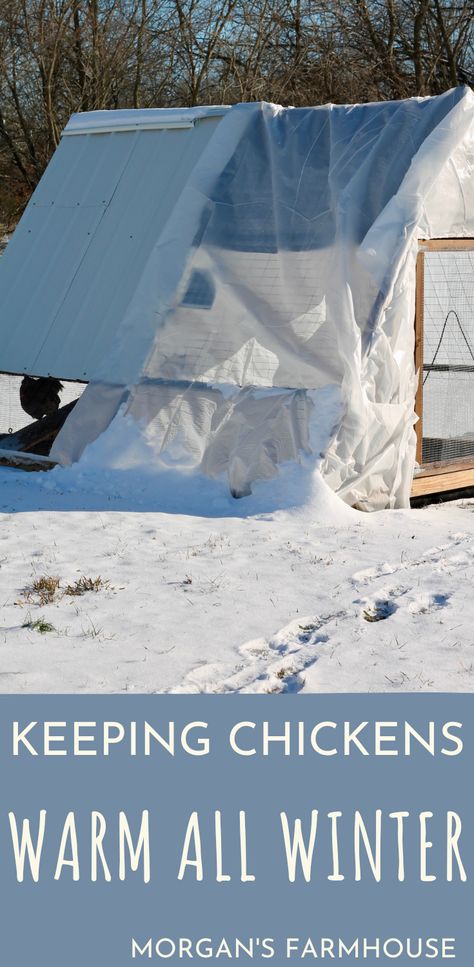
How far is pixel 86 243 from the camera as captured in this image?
9492 mm

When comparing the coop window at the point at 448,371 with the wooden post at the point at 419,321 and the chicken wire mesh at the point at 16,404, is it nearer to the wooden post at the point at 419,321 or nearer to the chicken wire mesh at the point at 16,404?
the wooden post at the point at 419,321

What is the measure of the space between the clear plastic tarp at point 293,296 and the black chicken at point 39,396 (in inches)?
102

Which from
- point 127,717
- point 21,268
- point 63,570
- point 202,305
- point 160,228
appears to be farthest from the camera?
point 21,268

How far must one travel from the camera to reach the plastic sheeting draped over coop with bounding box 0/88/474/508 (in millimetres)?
7656

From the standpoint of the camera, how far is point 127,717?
4.00 meters

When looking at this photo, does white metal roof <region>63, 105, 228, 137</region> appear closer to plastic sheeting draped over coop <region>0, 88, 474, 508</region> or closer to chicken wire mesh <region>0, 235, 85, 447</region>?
plastic sheeting draped over coop <region>0, 88, 474, 508</region>

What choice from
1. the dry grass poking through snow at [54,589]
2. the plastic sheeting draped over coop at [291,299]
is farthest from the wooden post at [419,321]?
the dry grass poking through snow at [54,589]

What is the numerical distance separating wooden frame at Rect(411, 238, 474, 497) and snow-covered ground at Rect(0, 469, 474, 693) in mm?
245

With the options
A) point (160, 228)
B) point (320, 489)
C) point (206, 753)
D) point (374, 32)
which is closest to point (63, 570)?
point (320, 489)

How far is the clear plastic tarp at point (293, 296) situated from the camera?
7656 mm

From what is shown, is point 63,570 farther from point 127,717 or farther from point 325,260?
point 325,260

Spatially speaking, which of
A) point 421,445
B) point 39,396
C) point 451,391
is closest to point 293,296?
point 421,445

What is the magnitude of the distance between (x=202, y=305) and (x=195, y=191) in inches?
35.1

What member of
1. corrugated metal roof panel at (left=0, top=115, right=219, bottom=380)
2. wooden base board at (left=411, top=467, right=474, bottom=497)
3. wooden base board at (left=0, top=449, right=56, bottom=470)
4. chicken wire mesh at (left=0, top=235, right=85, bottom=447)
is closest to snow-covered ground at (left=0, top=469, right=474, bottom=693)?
wooden base board at (left=411, top=467, right=474, bottom=497)
